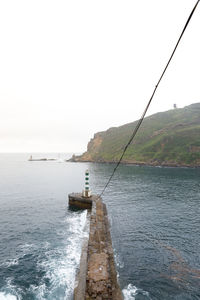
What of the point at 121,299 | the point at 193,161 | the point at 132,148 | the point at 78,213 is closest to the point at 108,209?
the point at 78,213

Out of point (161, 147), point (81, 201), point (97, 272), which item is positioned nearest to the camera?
point (97, 272)

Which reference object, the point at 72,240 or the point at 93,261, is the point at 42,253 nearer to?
the point at 72,240

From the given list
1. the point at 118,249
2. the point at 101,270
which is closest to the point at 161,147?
the point at 118,249

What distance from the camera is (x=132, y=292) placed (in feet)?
46.5

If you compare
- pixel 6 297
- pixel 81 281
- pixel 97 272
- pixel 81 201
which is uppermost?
pixel 81 201

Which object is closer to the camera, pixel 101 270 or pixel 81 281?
pixel 81 281

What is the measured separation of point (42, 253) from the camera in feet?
65.8

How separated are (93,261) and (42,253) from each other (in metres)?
7.47

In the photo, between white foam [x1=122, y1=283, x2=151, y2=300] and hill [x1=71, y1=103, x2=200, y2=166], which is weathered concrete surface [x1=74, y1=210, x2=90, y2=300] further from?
hill [x1=71, y1=103, x2=200, y2=166]

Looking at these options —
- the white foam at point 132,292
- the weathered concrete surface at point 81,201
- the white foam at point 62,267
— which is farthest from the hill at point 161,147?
the white foam at point 132,292

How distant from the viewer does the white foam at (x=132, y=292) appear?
13.7m

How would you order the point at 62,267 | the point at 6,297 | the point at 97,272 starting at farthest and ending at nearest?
the point at 62,267 < the point at 97,272 < the point at 6,297

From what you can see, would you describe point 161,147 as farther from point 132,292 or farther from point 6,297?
point 6,297

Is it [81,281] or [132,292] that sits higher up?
[81,281]
